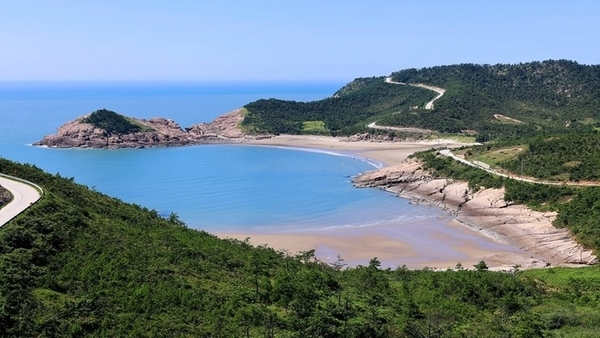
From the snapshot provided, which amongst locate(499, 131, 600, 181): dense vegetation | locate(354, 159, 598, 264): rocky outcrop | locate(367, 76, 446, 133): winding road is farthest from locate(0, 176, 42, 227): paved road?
locate(367, 76, 446, 133): winding road

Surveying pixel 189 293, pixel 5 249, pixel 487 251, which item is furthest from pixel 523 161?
pixel 5 249

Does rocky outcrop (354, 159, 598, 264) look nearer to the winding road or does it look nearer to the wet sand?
the wet sand

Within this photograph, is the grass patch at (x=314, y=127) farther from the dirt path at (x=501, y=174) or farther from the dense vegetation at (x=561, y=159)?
the dense vegetation at (x=561, y=159)

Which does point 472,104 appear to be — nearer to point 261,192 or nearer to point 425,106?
point 425,106

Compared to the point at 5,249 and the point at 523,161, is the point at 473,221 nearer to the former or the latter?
the point at 523,161

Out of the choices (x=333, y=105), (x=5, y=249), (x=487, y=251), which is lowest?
(x=487, y=251)

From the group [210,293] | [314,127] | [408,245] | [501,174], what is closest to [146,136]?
[314,127]
